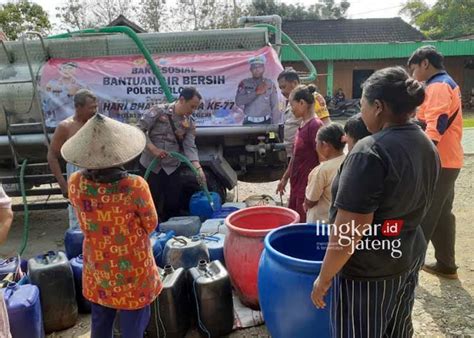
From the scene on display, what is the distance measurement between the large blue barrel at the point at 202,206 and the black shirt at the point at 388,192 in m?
2.62

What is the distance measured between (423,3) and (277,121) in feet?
149

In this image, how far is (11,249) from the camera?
15.2 feet

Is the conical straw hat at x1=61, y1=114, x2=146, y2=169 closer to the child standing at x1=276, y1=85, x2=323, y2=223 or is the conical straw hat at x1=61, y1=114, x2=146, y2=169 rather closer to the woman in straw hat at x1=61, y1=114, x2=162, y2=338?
the woman in straw hat at x1=61, y1=114, x2=162, y2=338

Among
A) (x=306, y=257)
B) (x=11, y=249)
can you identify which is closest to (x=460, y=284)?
(x=306, y=257)

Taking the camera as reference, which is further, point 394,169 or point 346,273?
point 346,273

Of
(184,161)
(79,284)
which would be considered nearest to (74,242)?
(79,284)

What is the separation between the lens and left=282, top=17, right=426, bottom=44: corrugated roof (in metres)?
23.4

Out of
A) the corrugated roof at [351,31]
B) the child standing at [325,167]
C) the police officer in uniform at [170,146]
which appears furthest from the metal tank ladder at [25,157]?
the corrugated roof at [351,31]

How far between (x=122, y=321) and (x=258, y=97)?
3150mm

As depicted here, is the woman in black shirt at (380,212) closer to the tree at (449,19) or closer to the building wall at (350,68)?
the building wall at (350,68)

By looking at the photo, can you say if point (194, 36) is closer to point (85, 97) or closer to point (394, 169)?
point (85, 97)

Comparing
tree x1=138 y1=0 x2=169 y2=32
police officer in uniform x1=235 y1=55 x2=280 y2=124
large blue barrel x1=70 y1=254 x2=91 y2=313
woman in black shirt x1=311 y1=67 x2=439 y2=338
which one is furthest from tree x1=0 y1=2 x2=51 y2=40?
woman in black shirt x1=311 y1=67 x2=439 y2=338

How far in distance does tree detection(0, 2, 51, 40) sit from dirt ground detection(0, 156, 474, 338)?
15.8 m

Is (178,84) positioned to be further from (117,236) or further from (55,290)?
(117,236)
